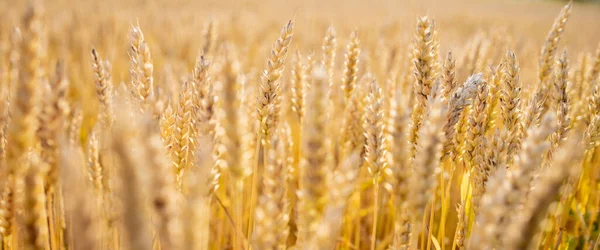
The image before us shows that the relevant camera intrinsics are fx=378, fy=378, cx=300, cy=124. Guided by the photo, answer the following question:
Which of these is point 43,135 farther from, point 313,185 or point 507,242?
point 507,242

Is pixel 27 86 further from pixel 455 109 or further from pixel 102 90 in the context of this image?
pixel 455 109

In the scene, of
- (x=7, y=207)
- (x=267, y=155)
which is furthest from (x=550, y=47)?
(x=7, y=207)

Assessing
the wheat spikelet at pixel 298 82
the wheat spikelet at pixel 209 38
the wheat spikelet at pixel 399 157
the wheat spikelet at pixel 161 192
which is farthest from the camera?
the wheat spikelet at pixel 209 38

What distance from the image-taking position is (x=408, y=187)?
77 cm

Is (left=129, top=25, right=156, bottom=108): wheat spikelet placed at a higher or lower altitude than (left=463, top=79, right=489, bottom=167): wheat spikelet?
higher

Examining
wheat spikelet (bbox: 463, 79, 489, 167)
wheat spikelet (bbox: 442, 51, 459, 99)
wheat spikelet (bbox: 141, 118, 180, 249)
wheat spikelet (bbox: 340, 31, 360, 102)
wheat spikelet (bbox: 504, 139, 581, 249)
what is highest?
wheat spikelet (bbox: 340, 31, 360, 102)

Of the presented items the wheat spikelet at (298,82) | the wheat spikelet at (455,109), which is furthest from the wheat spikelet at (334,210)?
the wheat spikelet at (298,82)

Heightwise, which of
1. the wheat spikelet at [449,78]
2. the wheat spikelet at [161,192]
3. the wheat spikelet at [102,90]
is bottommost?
the wheat spikelet at [161,192]

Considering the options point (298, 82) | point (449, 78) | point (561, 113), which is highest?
point (298, 82)

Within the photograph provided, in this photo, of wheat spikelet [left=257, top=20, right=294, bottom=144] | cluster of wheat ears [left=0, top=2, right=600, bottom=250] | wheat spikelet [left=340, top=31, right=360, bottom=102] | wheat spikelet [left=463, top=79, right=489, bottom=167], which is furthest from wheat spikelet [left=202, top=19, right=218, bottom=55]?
wheat spikelet [left=463, top=79, right=489, bottom=167]

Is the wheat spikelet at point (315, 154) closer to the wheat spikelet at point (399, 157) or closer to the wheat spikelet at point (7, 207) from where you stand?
the wheat spikelet at point (399, 157)

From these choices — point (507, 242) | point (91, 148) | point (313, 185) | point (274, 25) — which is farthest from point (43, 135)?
point (274, 25)

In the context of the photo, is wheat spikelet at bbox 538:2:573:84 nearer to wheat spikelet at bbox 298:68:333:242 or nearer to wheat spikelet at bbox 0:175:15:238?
wheat spikelet at bbox 298:68:333:242

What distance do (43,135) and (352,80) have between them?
3.38 ft
